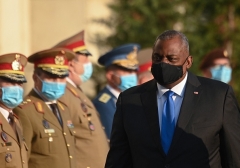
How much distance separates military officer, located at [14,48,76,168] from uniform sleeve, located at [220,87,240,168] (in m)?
2.53

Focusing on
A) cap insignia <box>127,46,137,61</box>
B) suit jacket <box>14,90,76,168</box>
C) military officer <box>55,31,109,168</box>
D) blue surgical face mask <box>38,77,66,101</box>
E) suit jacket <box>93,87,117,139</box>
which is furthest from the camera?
cap insignia <box>127,46,137,61</box>

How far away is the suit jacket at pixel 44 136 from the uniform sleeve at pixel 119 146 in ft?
6.47

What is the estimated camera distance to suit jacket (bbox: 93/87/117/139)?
10.2 metres

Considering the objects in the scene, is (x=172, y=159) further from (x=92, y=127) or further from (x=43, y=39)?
(x=43, y=39)

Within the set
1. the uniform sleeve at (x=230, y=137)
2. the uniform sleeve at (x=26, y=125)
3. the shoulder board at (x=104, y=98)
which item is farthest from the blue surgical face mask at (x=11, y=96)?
the shoulder board at (x=104, y=98)

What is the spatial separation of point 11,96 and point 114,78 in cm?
297

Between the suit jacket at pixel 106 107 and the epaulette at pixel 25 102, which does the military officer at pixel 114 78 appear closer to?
the suit jacket at pixel 106 107

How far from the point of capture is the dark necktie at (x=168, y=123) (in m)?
6.07

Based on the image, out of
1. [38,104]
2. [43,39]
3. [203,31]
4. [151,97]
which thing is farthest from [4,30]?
[151,97]

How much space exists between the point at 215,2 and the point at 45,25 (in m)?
3.19

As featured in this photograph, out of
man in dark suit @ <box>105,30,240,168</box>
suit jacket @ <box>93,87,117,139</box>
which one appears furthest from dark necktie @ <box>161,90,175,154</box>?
suit jacket @ <box>93,87,117,139</box>

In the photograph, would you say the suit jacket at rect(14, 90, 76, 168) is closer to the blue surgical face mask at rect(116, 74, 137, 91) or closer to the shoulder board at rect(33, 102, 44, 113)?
the shoulder board at rect(33, 102, 44, 113)

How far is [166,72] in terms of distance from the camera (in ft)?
19.5

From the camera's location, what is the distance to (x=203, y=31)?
597 inches
